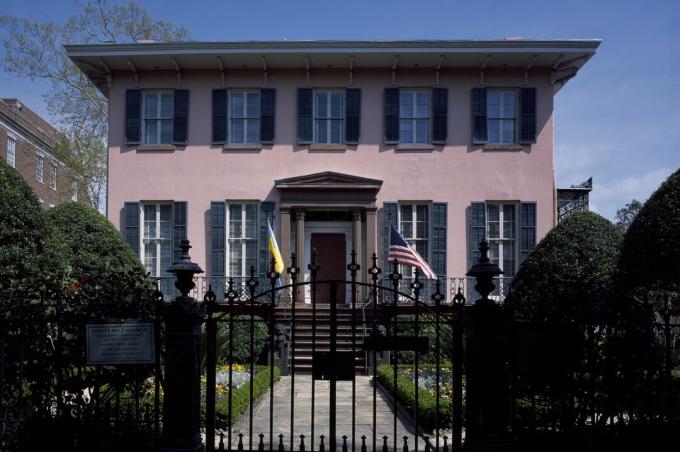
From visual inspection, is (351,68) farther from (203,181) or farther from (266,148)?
(203,181)

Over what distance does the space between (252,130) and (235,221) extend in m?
2.70

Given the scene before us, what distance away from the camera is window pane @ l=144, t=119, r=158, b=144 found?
1955 cm

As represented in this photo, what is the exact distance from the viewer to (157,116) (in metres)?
19.6

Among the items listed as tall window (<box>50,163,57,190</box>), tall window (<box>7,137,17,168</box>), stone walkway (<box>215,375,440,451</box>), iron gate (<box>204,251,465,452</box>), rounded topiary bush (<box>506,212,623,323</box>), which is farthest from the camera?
tall window (<box>50,163,57,190</box>)

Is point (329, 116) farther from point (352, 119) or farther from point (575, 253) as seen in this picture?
point (575, 253)

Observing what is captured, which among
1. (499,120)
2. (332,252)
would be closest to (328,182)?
(332,252)

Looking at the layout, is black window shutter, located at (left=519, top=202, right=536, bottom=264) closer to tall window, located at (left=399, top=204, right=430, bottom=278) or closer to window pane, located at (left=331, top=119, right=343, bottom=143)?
tall window, located at (left=399, top=204, right=430, bottom=278)

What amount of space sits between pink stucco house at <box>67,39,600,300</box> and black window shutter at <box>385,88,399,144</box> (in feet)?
0.13

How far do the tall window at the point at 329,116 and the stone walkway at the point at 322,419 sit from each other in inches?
321

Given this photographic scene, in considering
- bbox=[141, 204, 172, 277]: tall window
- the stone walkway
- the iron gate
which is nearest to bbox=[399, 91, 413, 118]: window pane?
the iron gate

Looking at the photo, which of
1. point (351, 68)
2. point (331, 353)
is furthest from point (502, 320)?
point (351, 68)

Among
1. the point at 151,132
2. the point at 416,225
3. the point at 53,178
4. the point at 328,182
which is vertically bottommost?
the point at 416,225

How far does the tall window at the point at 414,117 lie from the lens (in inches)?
765

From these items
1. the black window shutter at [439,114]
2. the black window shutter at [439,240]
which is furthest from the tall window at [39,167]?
the black window shutter at [439,240]
